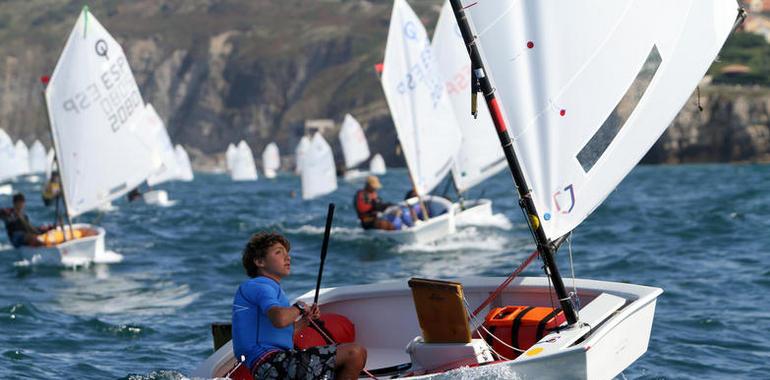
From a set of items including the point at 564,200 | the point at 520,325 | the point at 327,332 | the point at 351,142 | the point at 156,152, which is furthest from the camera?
the point at 351,142

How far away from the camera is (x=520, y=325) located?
25.7 feet

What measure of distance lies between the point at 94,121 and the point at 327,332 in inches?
533

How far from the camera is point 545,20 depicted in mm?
7961

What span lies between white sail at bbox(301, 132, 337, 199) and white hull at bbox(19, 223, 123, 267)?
20.2 meters

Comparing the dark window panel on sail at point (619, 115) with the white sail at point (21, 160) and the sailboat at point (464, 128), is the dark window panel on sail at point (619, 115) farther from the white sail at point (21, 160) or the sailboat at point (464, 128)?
the white sail at point (21, 160)

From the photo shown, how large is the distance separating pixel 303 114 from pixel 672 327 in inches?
5355

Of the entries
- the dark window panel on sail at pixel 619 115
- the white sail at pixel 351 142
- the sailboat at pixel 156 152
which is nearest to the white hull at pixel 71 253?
the sailboat at pixel 156 152

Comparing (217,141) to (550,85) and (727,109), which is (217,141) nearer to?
(727,109)

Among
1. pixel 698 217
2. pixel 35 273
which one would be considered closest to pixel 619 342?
pixel 35 273

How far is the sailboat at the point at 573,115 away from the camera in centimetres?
748

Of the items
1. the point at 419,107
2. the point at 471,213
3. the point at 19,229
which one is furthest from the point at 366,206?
the point at 19,229

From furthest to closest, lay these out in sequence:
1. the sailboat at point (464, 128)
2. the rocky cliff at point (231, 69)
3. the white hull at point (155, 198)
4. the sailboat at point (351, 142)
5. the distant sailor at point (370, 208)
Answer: the rocky cliff at point (231, 69) → the sailboat at point (351, 142) → the white hull at point (155, 198) → the sailboat at point (464, 128) → the distant sailor at point (370, 208)

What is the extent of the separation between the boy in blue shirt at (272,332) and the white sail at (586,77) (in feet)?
5.91

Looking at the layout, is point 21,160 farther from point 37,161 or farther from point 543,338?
point 543,338
